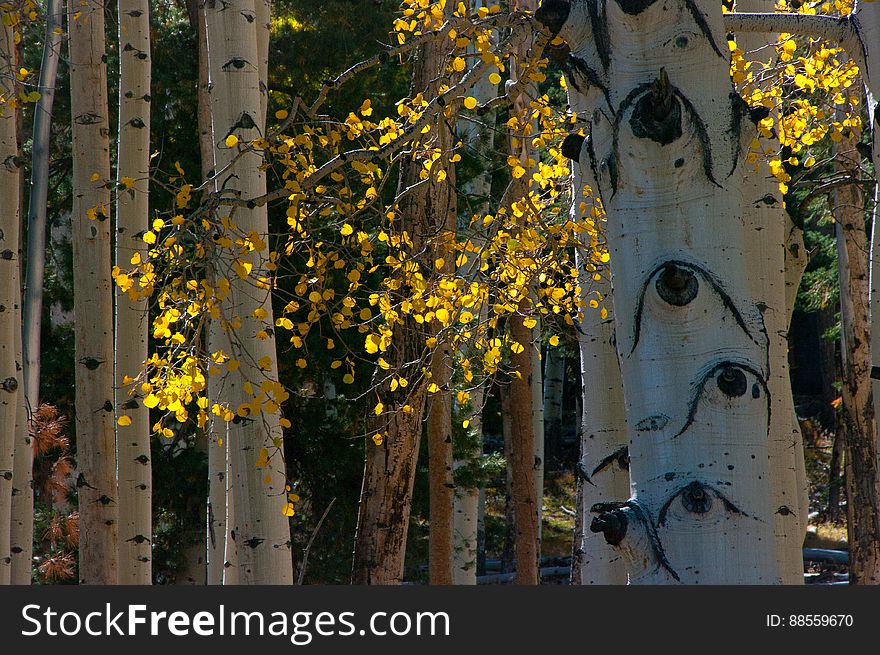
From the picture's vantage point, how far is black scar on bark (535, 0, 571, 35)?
Result: 91.1 inches

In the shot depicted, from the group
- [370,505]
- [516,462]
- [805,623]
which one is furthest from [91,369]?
[805,623]

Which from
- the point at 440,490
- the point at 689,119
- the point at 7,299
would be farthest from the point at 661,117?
the point at 440,490

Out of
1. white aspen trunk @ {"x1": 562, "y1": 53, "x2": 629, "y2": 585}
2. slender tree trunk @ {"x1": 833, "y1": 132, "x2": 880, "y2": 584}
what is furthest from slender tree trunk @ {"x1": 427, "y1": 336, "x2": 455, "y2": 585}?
slender tree trunk @ {"x1": 833, "y1": 132, "x2": 880, "y2": 584}

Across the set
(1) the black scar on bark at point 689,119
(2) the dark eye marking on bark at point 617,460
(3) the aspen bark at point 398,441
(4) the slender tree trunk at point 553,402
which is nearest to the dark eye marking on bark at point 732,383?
(1) the black scar on bark at point 689,119

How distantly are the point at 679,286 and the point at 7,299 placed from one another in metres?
3.69

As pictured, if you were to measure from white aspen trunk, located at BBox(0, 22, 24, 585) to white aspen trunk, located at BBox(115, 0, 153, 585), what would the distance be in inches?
21.3

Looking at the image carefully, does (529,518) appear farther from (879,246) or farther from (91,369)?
(879,246)

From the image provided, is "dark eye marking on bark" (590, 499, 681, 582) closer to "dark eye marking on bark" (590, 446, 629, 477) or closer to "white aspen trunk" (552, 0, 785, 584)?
"white aspen trunk" (552, 0, 785, 584)

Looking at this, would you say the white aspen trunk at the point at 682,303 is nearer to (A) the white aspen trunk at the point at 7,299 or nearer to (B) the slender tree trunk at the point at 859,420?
(A) the white aspen trunk at the point at 7,299

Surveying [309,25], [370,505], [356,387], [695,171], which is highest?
[309,25]

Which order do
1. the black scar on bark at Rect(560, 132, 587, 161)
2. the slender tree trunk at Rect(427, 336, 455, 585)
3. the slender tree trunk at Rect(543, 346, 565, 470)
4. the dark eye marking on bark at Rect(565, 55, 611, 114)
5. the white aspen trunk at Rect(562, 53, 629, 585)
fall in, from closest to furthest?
1. the dark eye marking on bark at Rect(565, 55, 611, 114)
2. the black scar on bark at Rect(560, 132, 587, 161)
3. the white aspen trunk at Rect(562, 53, 629, 585)
4. the slender tree trunk at Rect(427, 336, 455, 585)
5. the slender tree trunk at Rect(543, 346, 565, 470)

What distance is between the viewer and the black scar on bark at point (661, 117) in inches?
84.1

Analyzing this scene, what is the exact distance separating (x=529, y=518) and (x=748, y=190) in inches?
180

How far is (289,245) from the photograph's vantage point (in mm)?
3367
